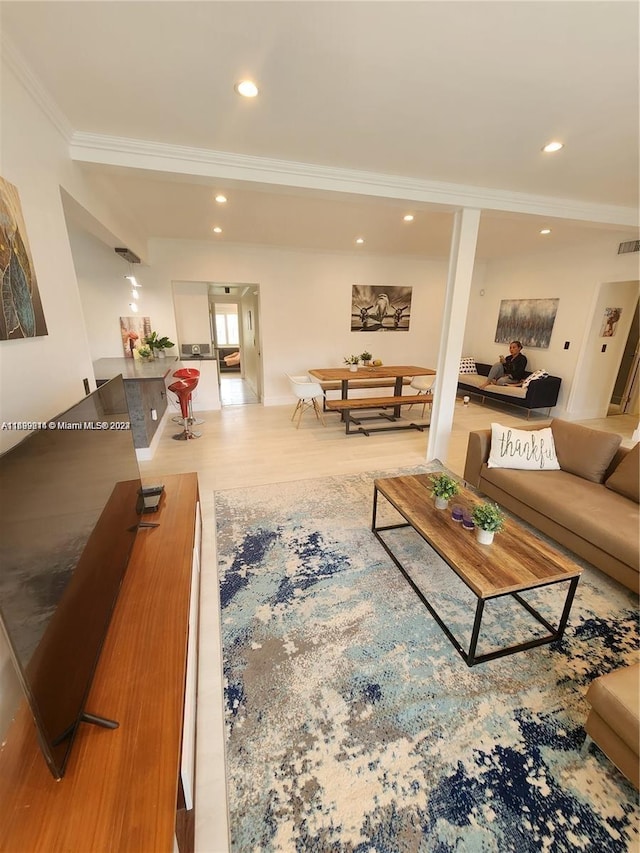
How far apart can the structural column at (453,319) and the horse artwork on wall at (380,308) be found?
3068 millimetres

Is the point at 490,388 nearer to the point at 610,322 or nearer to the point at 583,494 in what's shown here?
the point at 610,322

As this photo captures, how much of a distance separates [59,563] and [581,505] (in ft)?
9.53

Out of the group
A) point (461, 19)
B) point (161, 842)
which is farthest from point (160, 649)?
point (461, 19)

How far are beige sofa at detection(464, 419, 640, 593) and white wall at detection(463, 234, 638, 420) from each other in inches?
137

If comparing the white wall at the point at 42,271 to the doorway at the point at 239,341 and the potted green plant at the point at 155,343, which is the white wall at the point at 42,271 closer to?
the potted green plant at the point at 155,343

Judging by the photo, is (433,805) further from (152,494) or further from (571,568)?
(152,494)

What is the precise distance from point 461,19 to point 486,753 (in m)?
2.98

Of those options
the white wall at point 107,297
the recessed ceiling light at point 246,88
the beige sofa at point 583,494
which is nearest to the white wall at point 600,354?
the beige sofa at point 583,494

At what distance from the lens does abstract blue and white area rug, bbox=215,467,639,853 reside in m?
1.12

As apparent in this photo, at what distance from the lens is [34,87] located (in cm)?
175

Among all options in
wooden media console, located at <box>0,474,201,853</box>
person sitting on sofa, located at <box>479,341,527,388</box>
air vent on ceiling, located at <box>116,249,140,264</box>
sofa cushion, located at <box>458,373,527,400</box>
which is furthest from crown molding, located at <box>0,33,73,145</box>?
person sitting on sofa, located at <box>479,341,527,388</box>

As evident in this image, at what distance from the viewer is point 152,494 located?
7.12 ft

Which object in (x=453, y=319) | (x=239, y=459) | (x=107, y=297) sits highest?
(x=107, y=297)

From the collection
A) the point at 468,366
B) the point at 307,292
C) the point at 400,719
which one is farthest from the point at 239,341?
the point at 400,719
